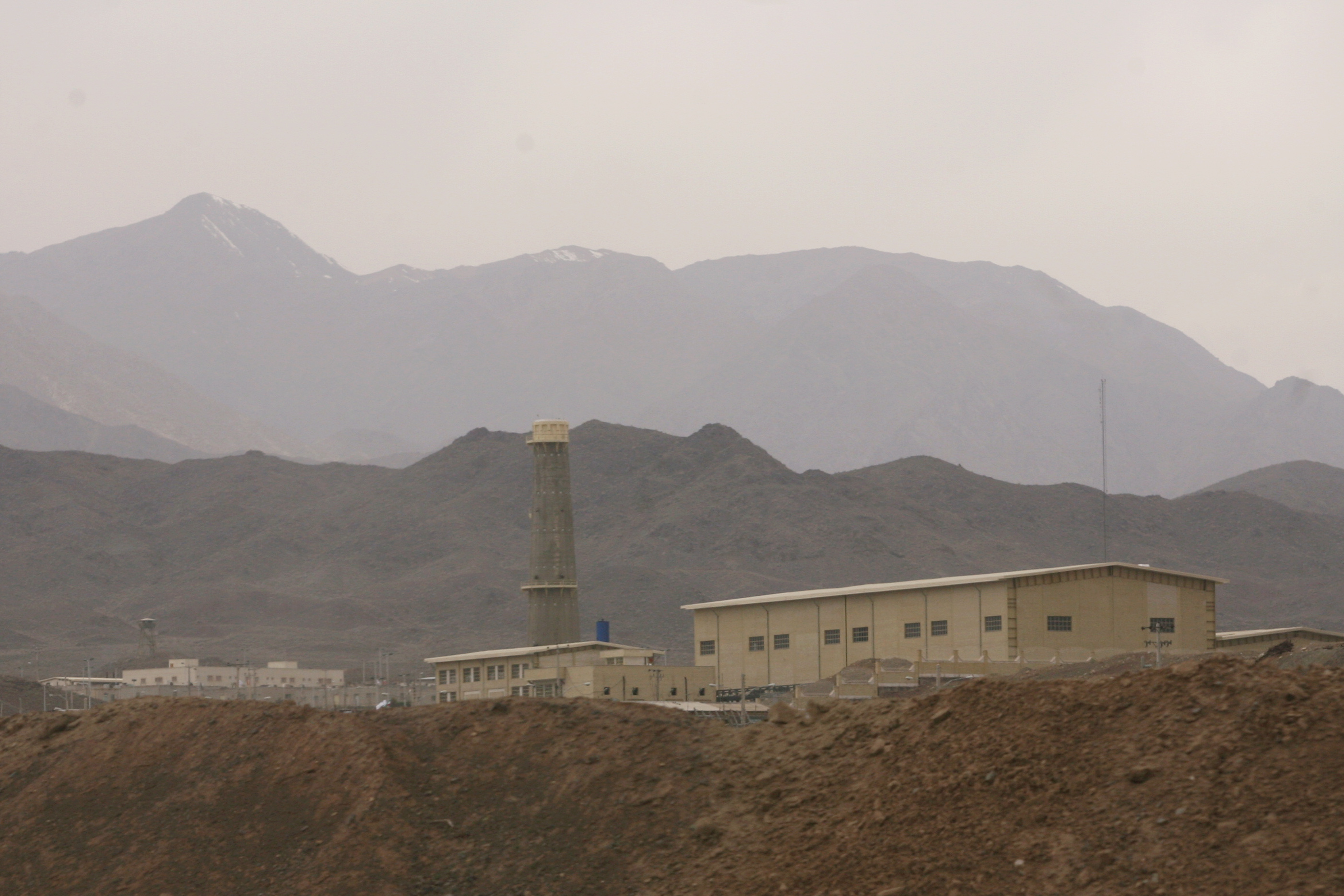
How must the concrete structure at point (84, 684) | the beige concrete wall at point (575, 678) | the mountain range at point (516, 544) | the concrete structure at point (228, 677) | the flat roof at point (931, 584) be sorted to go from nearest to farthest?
the flat roof at point (931, 584), the beige concrete wall at point (575, 678), the concrete structure at point (84, 684), the concrete structure at point (228, 677), the mountain range at point (516, 544)

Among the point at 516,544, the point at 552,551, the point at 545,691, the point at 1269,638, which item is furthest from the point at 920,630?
the point at 516,544

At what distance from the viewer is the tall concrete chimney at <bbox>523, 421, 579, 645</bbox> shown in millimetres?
72688

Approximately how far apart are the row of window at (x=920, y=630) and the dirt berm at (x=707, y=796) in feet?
95.9

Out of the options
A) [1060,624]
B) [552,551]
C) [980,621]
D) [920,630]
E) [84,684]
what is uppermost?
[552,551]

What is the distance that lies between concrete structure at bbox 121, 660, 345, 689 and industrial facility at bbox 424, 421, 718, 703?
2844 cm

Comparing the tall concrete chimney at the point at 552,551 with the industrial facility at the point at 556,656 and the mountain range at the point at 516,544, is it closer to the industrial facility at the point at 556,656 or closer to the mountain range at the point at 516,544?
the industrial facility at the point at 556,656

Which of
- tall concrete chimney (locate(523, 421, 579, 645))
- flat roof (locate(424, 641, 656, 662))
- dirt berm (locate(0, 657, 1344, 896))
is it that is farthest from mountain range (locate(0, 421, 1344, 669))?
dirt berm (locate(0, 657, 1344, 896))

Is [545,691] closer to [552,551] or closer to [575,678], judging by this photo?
[575,678]

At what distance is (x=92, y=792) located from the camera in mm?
26797

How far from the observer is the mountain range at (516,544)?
144 m

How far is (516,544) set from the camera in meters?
171

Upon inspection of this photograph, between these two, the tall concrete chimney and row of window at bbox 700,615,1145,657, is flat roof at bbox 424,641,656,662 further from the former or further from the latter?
row of window at bbox 700,615,1145,657

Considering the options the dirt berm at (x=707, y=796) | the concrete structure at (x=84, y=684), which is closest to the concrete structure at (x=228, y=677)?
the concrete structure at (x=84, y=684)

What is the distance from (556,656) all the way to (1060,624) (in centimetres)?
2202
